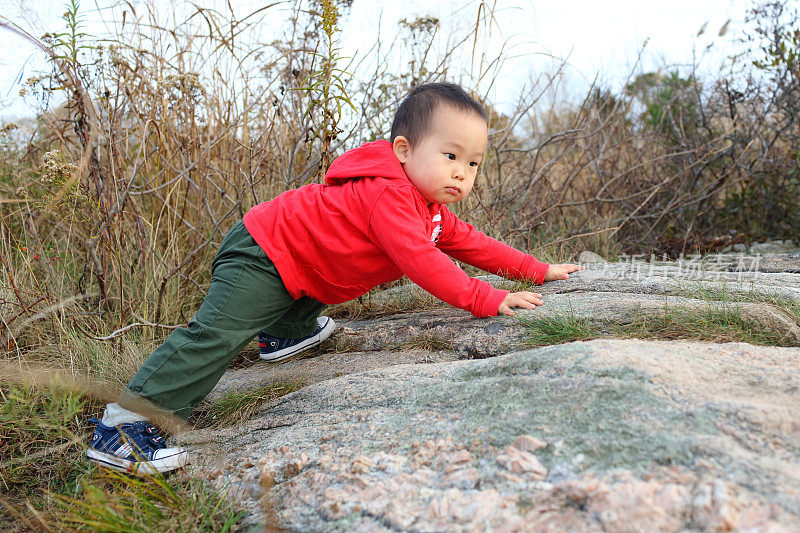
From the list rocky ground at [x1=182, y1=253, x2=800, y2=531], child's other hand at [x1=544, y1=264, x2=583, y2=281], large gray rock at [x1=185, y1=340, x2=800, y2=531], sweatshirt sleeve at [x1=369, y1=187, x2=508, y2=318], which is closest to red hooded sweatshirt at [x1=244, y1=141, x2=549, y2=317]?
sweatshirt sleeve at [x1=369, y1=187, x2=508, y2=318]

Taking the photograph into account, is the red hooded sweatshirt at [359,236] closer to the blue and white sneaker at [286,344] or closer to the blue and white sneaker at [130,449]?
the blue and white sneaker at [286,344]

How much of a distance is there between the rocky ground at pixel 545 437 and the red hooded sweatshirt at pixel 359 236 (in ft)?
0.89

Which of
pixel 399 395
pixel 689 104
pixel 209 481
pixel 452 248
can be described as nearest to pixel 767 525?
pixel 399 395

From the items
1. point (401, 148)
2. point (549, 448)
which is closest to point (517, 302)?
point (401, 148)

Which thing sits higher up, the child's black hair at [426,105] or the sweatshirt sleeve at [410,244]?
the child's black hair at [426,105]

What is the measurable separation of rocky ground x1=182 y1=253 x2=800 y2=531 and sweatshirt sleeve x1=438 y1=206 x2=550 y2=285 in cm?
54

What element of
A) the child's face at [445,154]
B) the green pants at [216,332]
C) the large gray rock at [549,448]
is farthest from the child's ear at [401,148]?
the large gray rock at [549,448]

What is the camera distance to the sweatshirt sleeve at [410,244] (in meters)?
2.00

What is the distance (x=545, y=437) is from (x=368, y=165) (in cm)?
125

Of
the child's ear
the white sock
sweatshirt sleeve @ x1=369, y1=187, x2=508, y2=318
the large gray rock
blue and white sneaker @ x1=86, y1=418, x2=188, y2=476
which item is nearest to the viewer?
the large gray rock

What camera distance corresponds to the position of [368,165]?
213cm

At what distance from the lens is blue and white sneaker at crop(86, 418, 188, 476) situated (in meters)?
1.63

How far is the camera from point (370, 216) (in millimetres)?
2045

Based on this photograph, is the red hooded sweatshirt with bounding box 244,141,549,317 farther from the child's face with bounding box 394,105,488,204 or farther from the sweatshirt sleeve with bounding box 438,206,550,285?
the sweatshirt sleeve with bounding box 438,206,550,285
